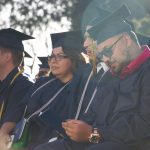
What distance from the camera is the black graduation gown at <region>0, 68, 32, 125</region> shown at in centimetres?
753

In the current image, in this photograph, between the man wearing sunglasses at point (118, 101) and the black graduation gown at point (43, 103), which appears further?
the black graduation gown at point (43, 103)

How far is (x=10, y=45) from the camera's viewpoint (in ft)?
25.9

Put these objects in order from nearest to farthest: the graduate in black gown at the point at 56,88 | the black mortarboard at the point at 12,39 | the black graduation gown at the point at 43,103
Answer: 1. the black graduation gown at the point at 43,103
2. the graduate in black gown at the point at 56,88
3. the black mortarboard at the point at 12,39

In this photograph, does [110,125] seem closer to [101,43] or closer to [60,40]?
[101,43]

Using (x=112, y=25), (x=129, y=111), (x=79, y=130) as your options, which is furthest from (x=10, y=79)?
(x=129, y=111)

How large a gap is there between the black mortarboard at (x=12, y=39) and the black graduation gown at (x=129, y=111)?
2.77m

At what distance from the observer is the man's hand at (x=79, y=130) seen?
5316 mm

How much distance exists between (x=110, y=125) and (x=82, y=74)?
137 cm

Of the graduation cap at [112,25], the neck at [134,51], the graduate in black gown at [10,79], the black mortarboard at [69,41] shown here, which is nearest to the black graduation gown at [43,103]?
the graduate in black gown at [10,79]

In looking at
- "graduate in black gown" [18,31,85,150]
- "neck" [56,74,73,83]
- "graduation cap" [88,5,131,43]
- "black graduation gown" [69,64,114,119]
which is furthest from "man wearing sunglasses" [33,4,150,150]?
"neck" [56,74,73,83]

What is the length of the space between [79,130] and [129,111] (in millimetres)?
499

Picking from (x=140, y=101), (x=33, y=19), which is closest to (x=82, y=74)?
(x=140, y=101)

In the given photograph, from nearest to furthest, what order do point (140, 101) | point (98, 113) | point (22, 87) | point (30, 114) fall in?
point (140, 101) < point (98, 113) < point (30, 114) < point (22, 87)

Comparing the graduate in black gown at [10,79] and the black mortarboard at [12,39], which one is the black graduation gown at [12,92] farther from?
the black mortarboard at [12,39]
